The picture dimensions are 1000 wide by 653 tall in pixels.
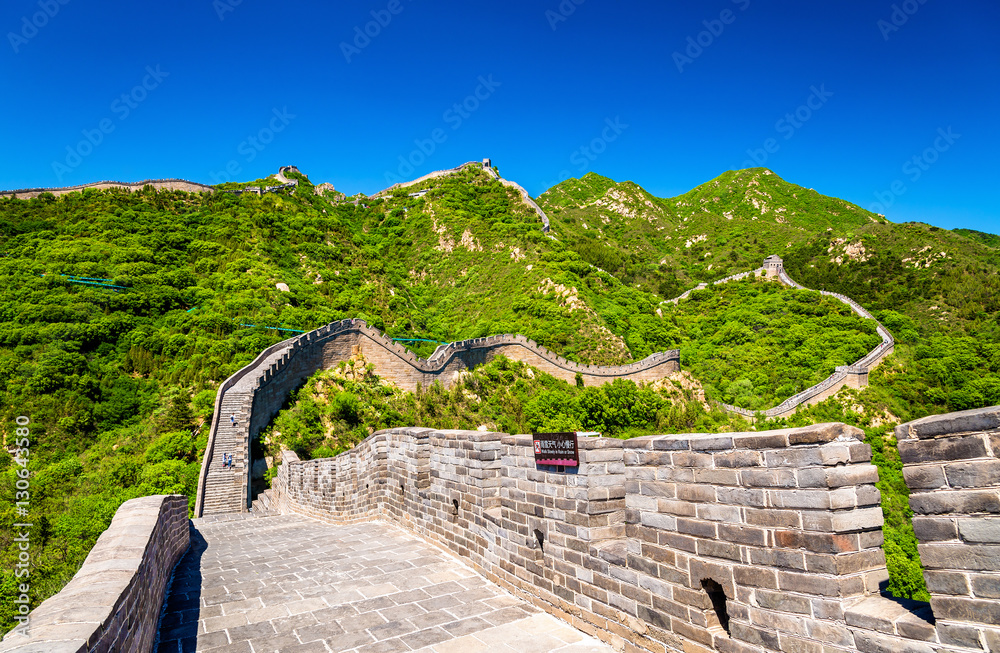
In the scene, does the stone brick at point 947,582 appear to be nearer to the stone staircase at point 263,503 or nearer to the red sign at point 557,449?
the red sign at point 557,449

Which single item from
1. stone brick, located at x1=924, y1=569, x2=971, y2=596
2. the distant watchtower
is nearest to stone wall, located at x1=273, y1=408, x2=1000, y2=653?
stone brick, located at x1=924, y1=569, x2=971, y2=596

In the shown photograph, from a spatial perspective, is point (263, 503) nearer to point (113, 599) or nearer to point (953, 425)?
point (113, 599)

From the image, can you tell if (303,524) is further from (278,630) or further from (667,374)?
(667,374)

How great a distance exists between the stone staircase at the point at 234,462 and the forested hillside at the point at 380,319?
88cm

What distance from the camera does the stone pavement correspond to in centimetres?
438

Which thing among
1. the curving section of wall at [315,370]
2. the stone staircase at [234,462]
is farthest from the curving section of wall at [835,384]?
the stone staircase at [234,462]

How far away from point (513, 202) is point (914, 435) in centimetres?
6722

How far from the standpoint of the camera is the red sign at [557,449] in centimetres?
477

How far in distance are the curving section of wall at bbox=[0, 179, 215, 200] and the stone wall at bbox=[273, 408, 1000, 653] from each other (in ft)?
186

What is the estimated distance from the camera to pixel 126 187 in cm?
4862

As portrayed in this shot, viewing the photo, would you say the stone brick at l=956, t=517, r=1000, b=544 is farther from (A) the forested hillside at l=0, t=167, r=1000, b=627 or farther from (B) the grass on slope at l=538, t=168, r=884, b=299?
(B) the grass on slope at l=538, t=168, r=884, b=299

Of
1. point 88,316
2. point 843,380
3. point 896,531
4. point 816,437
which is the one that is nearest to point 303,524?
point 816,437

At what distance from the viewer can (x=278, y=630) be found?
15.3 ft

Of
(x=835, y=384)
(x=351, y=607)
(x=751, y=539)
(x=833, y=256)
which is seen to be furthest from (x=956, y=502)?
(x=833, y=256)
